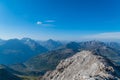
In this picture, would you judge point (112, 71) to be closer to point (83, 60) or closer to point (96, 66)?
point (96, 66)

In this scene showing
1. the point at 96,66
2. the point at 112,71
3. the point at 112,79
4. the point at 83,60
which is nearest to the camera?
the point at 112,79

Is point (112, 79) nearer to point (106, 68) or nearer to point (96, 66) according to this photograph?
point (106, 68)

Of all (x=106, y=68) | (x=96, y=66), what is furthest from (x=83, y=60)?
(x=106, y=68)

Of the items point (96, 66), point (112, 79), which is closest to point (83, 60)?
point (96, 66)

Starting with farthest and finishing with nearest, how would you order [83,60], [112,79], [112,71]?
[83,60]
[112,71]
[112,79]

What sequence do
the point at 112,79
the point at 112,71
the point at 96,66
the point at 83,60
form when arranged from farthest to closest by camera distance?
the point at 83,60
the point at 96,66
the point at 112,71
the point at 112,79

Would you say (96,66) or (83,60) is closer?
(96,66)

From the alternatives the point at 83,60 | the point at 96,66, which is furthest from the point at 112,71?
the point at 83,60

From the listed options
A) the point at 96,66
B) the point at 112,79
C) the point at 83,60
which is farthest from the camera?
the point at 83,60
